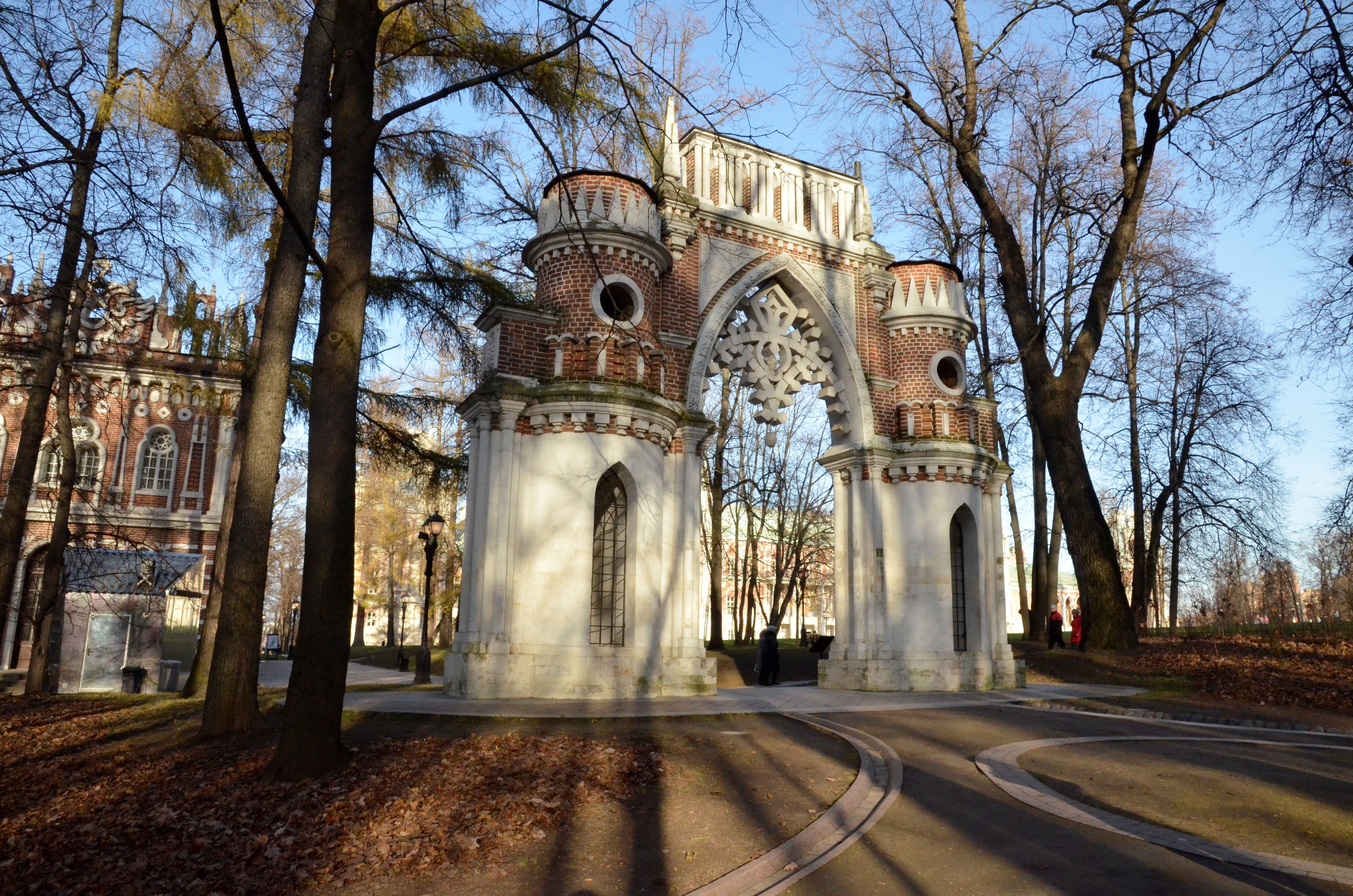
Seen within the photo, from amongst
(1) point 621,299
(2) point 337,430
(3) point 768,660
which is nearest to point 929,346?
(1) point 621,299

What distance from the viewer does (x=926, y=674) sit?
52.5ft

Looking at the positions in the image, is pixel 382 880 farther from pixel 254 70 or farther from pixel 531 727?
pixel 254 70

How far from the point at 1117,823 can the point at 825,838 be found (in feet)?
6.41

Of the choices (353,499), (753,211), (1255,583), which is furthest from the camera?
(1255,583)

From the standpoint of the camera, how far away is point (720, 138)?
820cm

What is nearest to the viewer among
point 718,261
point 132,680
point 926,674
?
point 132,680

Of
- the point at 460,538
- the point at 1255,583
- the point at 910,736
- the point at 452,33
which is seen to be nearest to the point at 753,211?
the point at 452,33

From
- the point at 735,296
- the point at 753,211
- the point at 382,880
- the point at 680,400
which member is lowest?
the point at 382,880

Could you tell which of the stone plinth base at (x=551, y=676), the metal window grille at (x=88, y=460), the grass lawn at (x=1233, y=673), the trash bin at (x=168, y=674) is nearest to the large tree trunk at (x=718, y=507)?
the grass lawn at (x=1233, y=673)

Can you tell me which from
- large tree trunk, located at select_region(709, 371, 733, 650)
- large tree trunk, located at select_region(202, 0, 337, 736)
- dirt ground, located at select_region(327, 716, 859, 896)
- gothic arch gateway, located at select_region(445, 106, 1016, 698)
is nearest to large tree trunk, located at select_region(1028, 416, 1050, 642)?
gothic arch gateway, located at select_region(445, 106, 1016, 698)

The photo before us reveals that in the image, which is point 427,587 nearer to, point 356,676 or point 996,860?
point 356,676

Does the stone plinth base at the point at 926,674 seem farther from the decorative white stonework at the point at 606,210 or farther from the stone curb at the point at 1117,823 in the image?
the decorative white stonework at the point at 606,210

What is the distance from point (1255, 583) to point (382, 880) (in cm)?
4660

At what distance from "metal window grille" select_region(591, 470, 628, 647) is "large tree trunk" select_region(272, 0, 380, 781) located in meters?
6.82
